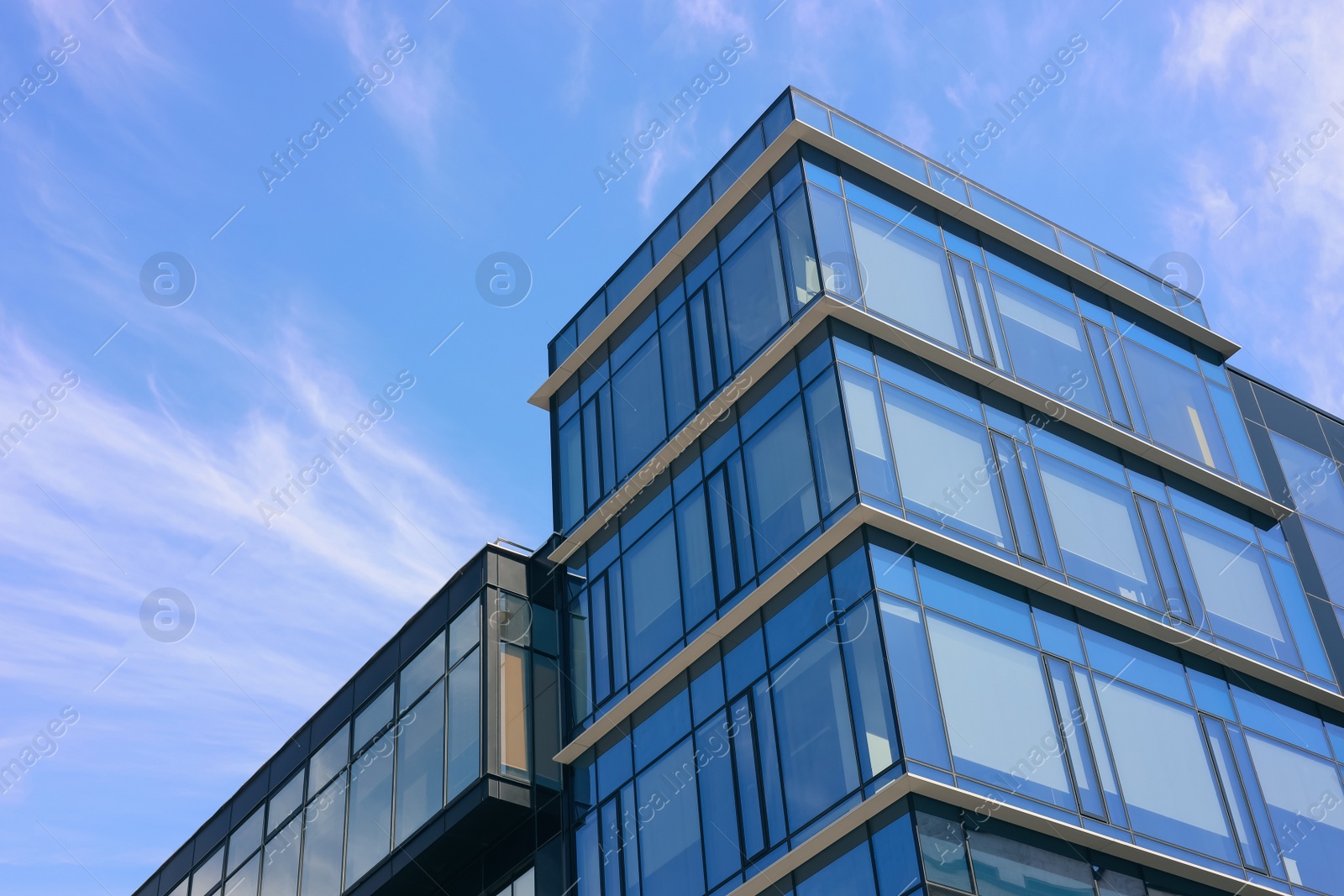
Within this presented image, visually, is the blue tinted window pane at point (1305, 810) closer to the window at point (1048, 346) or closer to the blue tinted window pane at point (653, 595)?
the window at point (1048, 346)

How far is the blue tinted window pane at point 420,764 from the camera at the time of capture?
30844 millimetres

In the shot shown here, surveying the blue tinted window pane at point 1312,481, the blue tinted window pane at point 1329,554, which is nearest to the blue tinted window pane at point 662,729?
the blue tinted window pane at point 1329,554

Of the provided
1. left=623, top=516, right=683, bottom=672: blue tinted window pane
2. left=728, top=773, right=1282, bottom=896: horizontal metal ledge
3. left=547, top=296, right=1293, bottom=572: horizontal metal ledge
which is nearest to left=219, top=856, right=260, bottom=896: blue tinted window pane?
left=547, top=296, right=1293, bottom=572: horizontal metal ledge

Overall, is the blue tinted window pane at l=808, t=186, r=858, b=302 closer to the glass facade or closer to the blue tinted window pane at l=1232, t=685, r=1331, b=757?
the glass facade

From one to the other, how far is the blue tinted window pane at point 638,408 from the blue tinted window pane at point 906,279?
542 cm

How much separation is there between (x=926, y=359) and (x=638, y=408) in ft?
22.3

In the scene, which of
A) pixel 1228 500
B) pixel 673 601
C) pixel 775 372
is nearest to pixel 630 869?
pixel 673 601

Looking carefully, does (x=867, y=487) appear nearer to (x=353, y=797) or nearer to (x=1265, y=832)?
(x=1265, y=832)

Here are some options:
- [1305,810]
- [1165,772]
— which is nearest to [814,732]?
[1165,772]

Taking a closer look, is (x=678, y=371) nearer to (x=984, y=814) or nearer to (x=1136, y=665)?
(x=1136, y=665)

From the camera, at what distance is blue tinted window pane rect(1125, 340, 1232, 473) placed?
105 feet

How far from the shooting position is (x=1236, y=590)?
30.2 metres

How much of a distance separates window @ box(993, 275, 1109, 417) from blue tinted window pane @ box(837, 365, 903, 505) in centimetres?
431

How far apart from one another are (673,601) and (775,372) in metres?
4.86
